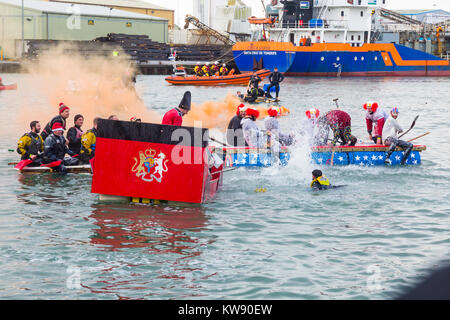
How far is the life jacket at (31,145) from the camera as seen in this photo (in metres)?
14.3

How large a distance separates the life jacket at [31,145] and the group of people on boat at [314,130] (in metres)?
5.05

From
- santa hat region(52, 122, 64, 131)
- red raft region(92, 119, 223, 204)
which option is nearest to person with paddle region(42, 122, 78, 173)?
santa hat region(52, 122, 64, 131)

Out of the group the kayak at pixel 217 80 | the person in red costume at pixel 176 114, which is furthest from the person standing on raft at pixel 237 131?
the kayak at pixel 217 80

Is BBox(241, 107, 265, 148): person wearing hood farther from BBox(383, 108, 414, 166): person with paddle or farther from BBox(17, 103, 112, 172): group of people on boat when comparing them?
BBox(17, 103, 112, 172): group of people on boat

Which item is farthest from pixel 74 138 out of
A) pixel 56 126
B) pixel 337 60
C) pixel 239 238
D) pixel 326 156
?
pixel 337 60

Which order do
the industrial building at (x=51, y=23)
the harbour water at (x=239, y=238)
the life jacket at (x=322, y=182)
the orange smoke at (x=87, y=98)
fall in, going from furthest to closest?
Result: the industrial building at (x=51, y=23), the orange smoke at (x=87, y=98), the life jacket at (x=322, y=182), the harbour water at (x=239, y=238)

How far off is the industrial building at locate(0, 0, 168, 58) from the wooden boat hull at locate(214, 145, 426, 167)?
47718mm

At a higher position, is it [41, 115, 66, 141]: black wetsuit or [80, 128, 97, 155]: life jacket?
[41, 115, 66, 141]: black wetsuit

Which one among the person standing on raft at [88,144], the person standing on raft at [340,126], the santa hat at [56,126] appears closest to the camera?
the santa hat at [56,126]

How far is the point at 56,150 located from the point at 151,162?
14.5 feet

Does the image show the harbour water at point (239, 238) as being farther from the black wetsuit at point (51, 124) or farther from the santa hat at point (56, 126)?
the black wetsuit at point (51, 124)

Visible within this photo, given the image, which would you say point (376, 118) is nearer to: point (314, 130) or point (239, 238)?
point (314, 130)

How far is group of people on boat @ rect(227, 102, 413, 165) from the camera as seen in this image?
1537 cm

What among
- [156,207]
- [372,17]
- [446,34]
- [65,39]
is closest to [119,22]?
[65,39]
